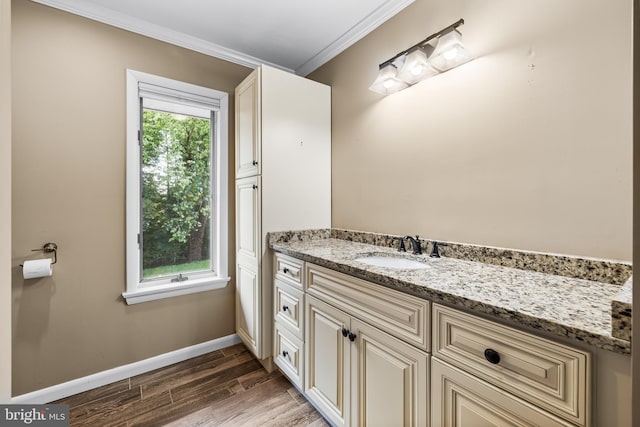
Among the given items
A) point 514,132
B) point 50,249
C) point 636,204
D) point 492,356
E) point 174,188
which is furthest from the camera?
point 174,188

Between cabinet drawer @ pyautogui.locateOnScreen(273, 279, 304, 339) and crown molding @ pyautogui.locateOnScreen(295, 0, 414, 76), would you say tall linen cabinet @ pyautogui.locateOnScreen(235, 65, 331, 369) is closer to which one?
cabinet drawer @ pyautogui.locateOnScreen(273, 279, 304, 339)

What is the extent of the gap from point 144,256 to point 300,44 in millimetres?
2007

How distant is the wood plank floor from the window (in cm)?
56

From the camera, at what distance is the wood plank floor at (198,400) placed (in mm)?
1508

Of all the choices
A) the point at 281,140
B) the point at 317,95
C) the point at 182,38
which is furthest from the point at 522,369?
the point at 182,38

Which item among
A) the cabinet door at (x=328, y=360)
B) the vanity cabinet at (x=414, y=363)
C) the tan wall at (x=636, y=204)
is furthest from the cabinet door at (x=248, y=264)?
the tan wall at (x=636, y=204)

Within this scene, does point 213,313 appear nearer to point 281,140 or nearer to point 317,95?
point 281,140

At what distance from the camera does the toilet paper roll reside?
4.87 feet

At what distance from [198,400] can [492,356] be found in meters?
1.68

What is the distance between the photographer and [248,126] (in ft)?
6.54

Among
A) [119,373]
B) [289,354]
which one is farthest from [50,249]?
[289,354]

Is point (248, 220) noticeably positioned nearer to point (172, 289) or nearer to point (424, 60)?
point (172, 289)

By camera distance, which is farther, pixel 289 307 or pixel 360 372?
pixel 289 307

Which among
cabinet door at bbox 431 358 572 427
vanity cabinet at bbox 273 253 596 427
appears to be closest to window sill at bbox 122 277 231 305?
vanity cabinet at bbox 273 253 596 427
